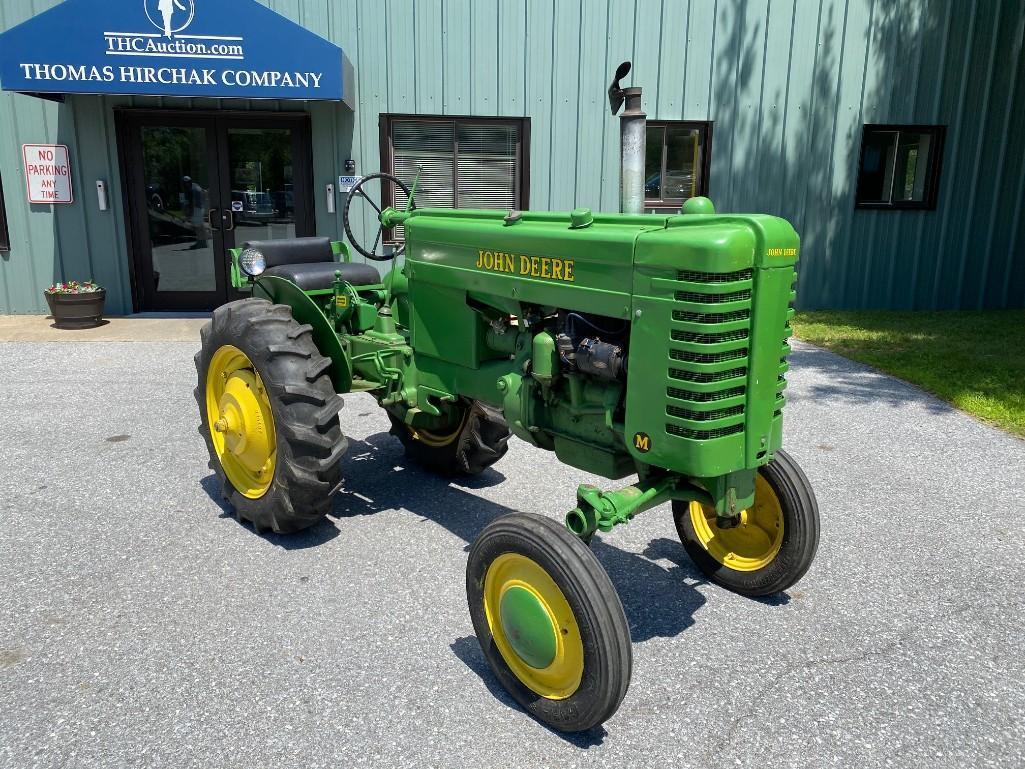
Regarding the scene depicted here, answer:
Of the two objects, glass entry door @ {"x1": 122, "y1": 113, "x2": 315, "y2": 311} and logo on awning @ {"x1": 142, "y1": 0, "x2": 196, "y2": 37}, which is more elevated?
logo on awning @ {"x1": 142, "y1": 0, "x2": 196, "y2": 37}

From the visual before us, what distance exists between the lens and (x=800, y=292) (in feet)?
34.1

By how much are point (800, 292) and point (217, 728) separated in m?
9.39

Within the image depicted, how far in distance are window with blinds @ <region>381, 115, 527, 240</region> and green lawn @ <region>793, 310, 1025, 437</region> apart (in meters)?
3.78

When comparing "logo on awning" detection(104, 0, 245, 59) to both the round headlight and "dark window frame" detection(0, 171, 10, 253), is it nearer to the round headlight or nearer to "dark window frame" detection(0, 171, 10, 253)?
"dark window frame" detection(0, 171, 10, 253)

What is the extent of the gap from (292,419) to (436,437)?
1108mm

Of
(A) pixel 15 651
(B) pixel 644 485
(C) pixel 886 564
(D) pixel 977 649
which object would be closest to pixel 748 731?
(B) pixel 644 485

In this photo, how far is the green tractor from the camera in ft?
8.04

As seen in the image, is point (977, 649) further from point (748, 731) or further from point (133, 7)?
point (133, 7)

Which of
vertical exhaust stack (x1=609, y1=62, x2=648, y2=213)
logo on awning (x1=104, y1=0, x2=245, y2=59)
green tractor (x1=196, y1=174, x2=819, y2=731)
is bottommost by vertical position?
green tractor (x1=196, y1=174, x2=819, y2=731)

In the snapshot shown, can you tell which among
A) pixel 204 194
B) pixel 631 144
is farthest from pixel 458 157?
pixel 631 144

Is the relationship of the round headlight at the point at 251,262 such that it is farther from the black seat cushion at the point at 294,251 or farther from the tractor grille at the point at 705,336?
the tractor grille at the point at 705,336

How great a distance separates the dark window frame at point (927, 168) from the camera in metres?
10.1

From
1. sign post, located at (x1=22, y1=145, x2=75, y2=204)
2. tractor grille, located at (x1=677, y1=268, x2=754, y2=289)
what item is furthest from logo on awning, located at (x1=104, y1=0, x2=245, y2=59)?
tractor grille, located at (x1=677, y1=268, x2=754, y2=289)

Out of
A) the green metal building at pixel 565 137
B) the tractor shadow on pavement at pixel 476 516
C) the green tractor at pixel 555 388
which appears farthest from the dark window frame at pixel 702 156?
the green tractor at pixel 555 388
